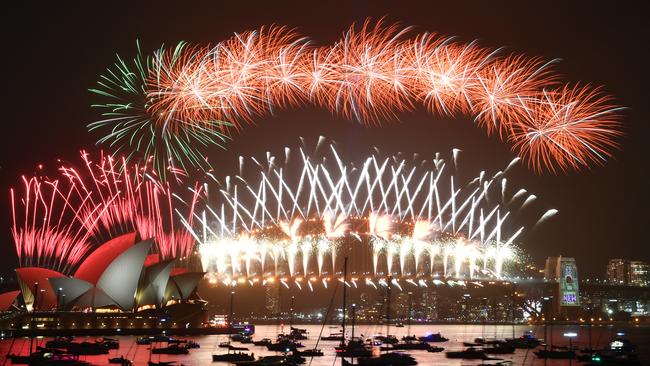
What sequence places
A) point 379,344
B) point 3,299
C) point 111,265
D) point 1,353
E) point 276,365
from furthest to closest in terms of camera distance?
point 3,299
point 111,265
point 379,344
point 1,353
point 276,365

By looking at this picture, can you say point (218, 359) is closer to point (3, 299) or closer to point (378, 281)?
point (3, 299)

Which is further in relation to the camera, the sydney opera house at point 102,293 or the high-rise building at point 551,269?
the high-rise building at point 551,269

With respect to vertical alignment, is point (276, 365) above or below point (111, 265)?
below

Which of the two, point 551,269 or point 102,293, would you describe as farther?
point 551,269

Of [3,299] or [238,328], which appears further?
[238,328]

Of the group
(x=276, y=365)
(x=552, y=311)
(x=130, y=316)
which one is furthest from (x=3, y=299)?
(x=552, y=311)

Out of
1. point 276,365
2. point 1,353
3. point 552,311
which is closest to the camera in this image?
point 276,365

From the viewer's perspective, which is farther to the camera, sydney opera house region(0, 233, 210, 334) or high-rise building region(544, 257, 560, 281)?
high-rise building region(544, 257, 560, 281)
